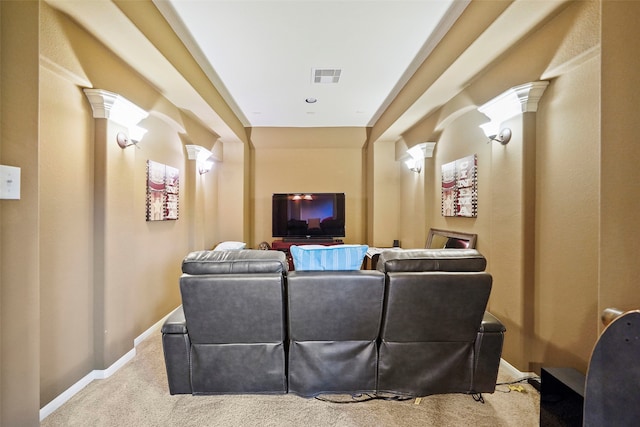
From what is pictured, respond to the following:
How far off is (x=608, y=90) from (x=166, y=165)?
367cm

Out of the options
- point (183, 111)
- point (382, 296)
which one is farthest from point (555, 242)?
point (183, 111)

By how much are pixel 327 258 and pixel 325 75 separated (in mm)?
2444

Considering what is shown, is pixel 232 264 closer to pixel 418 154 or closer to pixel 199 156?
pixel 199 156

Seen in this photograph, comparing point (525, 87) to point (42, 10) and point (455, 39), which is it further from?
point (42, 10)

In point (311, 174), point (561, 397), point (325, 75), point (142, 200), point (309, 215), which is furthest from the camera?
point (311, 174)

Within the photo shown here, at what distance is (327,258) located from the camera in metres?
1.80

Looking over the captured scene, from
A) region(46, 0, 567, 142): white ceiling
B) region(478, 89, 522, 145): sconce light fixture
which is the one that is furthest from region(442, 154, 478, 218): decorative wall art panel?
region(46, 0, 567, 142): white ceiling

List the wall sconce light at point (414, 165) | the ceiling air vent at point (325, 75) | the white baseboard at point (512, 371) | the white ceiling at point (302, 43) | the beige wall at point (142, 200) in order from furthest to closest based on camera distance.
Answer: the wall sconce light at point (414, 165) → the ceiling air vent at point (325, 75) → the white baseboard at point (512, 371) → the white ceiling at point (302, 43) → the beige wall at point (142, 200)

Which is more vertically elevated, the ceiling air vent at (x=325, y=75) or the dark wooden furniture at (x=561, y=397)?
the ceiling air vent at (x=325, y=75)

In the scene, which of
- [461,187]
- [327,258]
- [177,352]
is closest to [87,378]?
[177,352]

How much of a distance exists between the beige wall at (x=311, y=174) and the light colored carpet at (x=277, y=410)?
3896 millimetres

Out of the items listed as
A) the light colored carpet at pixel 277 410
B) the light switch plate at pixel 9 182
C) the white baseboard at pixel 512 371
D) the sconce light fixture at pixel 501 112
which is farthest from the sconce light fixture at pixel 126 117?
the white baseboard at pixel 512 371

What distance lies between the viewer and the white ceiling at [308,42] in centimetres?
219

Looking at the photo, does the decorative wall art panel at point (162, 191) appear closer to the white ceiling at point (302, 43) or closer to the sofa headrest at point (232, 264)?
the white ceiling at point (302, 43)
